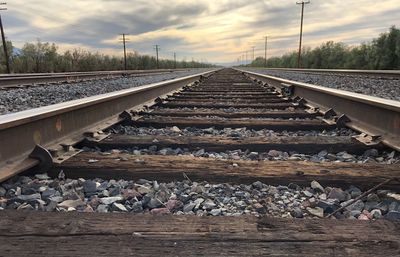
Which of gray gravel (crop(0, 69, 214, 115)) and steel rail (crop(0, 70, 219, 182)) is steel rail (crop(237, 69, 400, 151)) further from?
gray gravel (crop(0, 69, 214, 115))

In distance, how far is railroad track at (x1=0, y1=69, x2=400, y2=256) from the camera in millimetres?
1403

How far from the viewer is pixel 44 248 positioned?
53.5 inches

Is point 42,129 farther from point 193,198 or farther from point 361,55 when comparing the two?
point 361,55

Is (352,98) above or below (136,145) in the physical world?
above

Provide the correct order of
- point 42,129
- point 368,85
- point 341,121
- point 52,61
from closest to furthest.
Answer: point 42,129 → point 341,121 → point 368,85 → point 52,61

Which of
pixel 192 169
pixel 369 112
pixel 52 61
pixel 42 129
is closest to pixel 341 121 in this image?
pixel 369 112

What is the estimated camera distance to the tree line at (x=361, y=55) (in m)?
38.5

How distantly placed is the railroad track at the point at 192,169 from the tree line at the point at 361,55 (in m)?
38.5

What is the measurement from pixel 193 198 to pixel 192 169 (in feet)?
1.28

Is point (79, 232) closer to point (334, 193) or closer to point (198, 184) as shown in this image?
point (198, 184)

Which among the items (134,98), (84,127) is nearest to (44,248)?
(84,127)

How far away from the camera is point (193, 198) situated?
81.3 inches

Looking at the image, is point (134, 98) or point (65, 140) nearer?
point (65, 140)

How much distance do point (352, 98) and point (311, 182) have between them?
249cm
